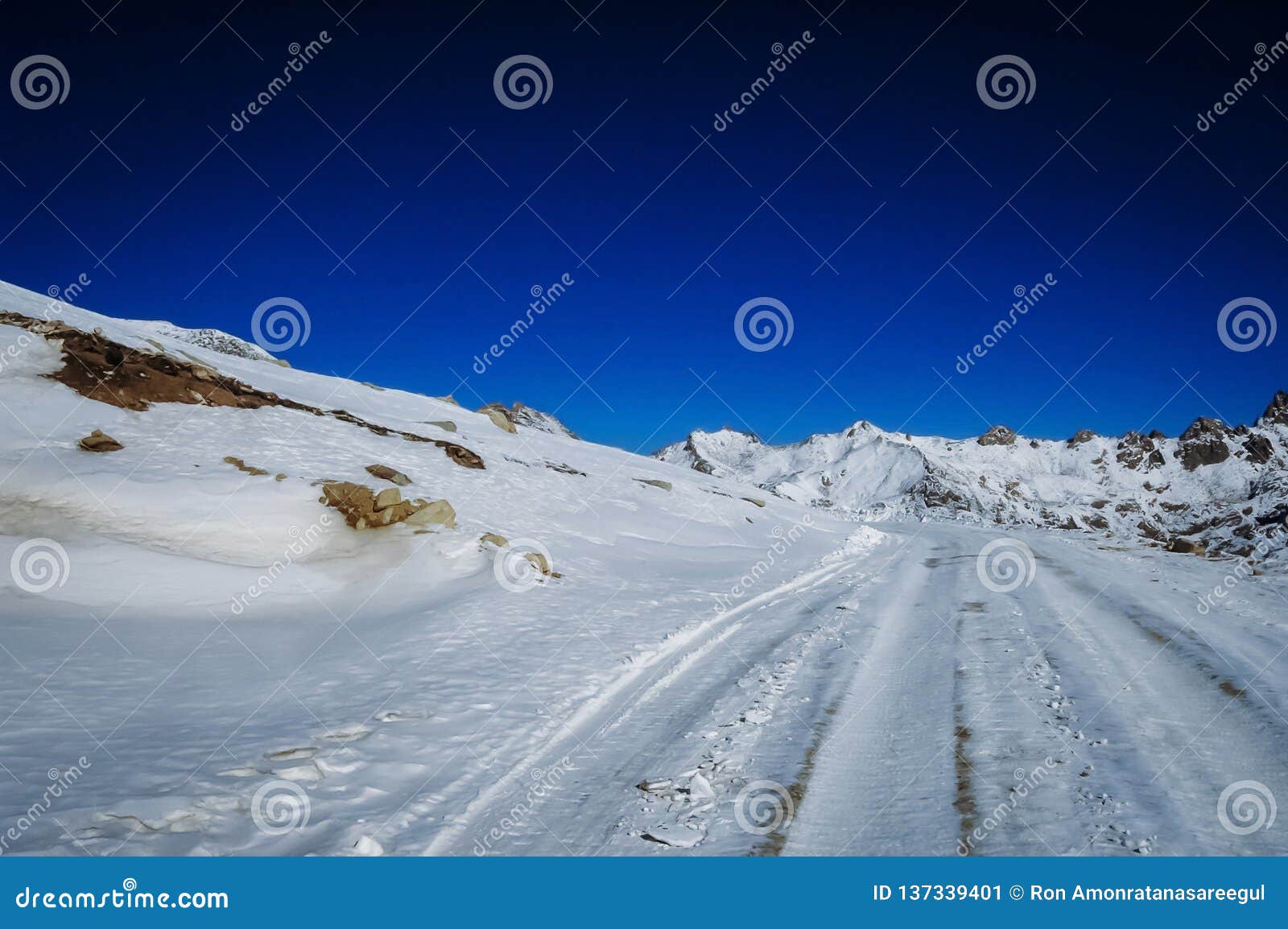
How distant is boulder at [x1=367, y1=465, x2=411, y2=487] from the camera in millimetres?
16266

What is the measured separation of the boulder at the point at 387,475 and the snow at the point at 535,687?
0.34 meters

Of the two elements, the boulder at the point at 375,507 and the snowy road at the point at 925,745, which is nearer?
the snowy road at the point at 925,745

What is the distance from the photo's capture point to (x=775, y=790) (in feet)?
15.1

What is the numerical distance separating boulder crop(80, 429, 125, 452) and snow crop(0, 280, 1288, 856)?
0.26m

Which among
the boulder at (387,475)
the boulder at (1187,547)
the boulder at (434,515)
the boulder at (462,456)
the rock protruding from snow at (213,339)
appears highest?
the rock protruding from snow at (213,339)

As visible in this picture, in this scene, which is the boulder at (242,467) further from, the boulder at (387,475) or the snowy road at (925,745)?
the snowy road at (925,745)

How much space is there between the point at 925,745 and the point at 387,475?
47.7 ft

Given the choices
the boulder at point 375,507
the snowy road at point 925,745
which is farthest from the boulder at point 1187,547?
the boulder at point 375,507

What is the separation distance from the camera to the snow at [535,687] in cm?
423

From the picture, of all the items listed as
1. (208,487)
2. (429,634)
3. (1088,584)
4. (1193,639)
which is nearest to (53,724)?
(429,634)

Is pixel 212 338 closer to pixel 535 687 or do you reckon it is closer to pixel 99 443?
pixel 99 443

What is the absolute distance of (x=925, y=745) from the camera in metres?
5.24

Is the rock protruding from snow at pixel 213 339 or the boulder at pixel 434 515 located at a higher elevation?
the rock protruding from snow at pixel 213 339

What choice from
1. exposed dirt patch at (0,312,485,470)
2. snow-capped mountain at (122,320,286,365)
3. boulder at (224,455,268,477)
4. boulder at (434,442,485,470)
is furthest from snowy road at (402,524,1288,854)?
snow-capped mountain at (122,320,286,365)
